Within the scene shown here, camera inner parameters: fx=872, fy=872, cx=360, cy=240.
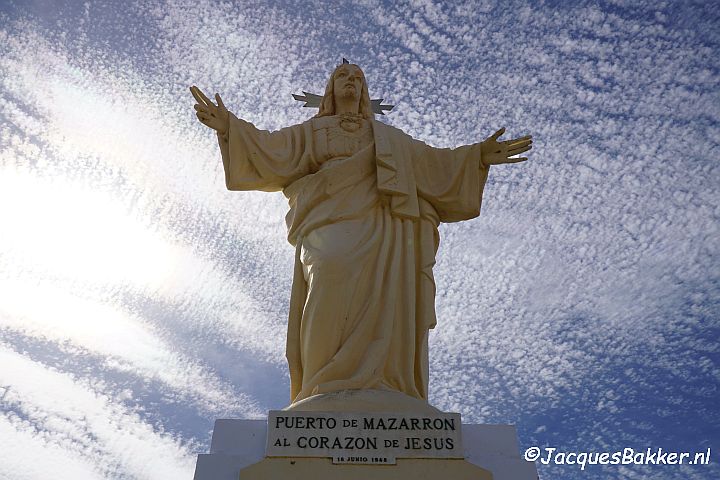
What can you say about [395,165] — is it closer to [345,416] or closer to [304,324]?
[304,324]

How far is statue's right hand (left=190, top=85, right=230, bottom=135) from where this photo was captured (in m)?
9.57

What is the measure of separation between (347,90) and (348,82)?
4.9 inches

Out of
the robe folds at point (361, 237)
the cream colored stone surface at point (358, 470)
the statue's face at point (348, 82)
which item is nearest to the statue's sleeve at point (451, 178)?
the robe folds at point (361, 237)

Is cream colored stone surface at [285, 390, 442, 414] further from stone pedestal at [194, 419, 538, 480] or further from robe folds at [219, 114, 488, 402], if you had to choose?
stone pedestal at [194, 419, 538, 480]

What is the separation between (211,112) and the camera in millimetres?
9609

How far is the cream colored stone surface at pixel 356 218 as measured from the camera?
8117 millimetres

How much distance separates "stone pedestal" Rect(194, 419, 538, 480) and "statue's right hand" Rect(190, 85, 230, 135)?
3637 mm

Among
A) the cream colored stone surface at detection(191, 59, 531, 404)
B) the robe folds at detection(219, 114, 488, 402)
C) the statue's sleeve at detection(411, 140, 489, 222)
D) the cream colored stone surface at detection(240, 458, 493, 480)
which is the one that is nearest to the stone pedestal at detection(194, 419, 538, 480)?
the cream colored stone surface at detection(240, 458, 493, 480)

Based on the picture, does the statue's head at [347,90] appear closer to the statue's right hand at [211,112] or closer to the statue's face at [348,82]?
the statue's face at [348,82]

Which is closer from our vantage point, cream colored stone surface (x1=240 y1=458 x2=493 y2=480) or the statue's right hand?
cream colored stone surface (x1=240 y1=458 x2=493 y2=480)

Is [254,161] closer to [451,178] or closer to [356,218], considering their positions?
[356,218]

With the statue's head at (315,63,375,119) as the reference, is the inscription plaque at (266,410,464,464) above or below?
below

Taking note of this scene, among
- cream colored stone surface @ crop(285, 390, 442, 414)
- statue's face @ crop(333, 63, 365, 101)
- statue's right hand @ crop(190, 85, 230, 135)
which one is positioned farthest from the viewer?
statue's face @ crop(333, 63, 365, 101)

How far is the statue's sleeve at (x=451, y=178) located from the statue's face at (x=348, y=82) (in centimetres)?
109
